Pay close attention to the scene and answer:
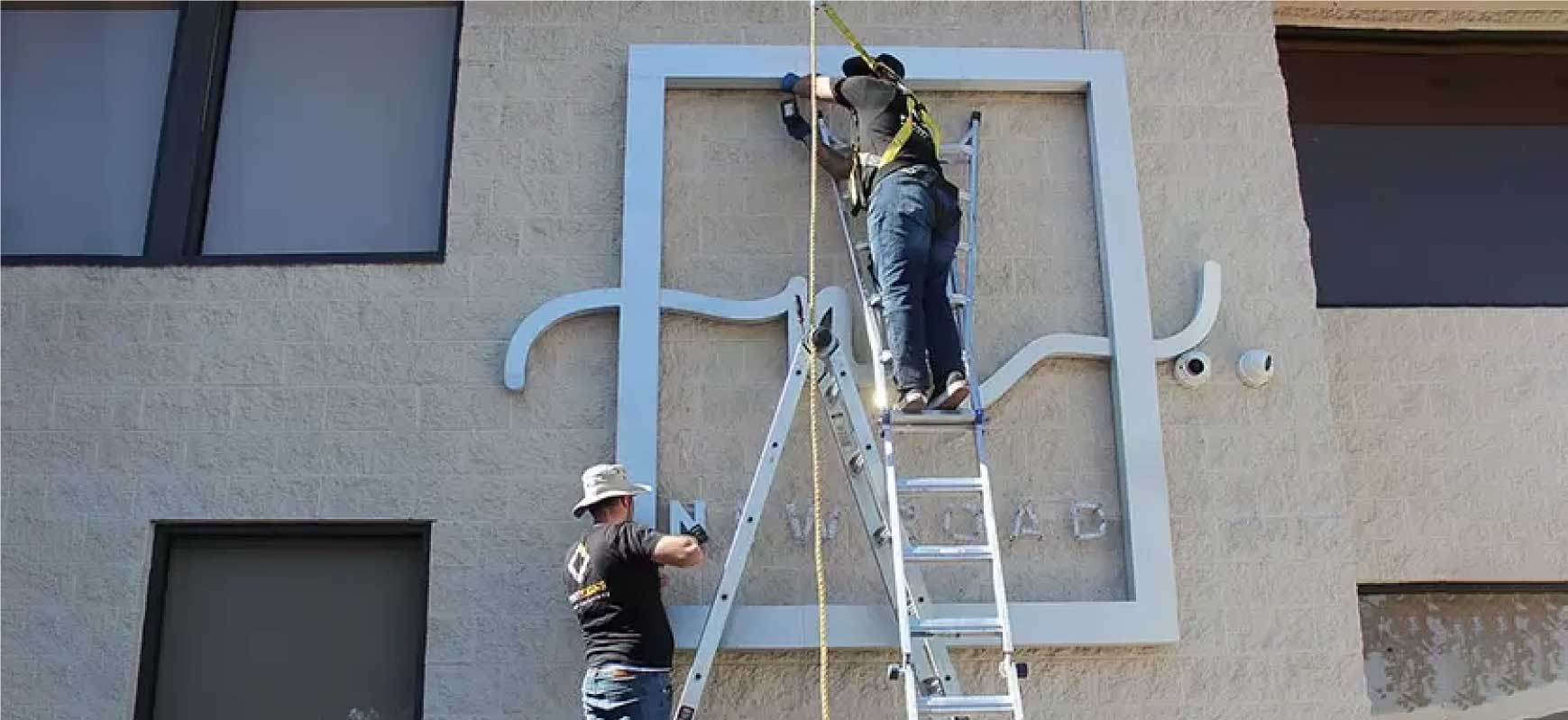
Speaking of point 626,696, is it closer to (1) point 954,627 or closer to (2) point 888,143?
(1) point 954,627

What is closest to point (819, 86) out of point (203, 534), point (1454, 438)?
point (203, 534)

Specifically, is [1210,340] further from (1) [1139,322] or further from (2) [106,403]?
Result: (2) [106,403]

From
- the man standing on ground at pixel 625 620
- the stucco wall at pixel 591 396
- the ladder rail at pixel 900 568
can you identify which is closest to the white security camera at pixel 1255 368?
the stucco wall at pixel 591 396

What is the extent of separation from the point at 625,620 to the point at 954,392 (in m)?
1.39

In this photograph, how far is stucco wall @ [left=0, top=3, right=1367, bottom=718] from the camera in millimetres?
5992

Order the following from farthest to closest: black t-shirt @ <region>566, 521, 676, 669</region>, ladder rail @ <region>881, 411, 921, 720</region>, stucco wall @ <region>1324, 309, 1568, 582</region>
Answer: stucco wall @ <region>1324, 309, 1568, 582</region>
black t-shirt @ <region>566, 521, 676, 669</region>
ladder rail @ <region>881, 411, 921, 720</region>

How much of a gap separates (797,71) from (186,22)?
2.82 metres

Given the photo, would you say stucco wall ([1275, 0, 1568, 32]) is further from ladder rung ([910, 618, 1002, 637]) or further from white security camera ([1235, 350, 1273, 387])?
ladder rung ([910, 618, 1002, 637])

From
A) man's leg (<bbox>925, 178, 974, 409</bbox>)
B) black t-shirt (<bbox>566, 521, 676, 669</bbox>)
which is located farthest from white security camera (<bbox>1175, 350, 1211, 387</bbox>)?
black t-shirt (<bbox>566, 521, 676, 669</bbox>)

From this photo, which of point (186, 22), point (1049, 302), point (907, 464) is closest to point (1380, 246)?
point (1049, 302)

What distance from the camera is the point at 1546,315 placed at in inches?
275

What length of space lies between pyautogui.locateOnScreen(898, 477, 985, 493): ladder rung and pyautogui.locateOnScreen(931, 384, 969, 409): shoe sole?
276 millimetres

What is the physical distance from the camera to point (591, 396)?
20.5 feet

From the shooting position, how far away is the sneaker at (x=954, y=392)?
5.45 meters
